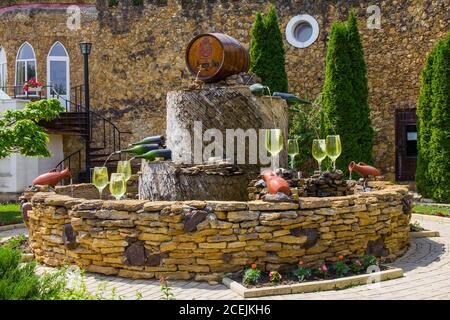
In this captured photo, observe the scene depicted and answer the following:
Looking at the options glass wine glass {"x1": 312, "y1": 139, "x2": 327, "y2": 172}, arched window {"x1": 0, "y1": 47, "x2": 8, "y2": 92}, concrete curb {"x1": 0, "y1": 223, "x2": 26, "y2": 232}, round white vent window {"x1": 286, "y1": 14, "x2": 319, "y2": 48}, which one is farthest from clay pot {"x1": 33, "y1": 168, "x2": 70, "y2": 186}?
arched window {"x1": 0, "y1": 47, "x2": 8, "y2": 92}

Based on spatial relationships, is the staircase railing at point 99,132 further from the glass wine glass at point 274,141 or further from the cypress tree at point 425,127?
the glass wine glass at point 274,141

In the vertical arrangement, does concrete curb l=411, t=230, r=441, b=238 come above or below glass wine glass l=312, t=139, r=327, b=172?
below

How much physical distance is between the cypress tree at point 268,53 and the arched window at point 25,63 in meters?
9.13

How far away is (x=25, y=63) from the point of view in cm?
2119

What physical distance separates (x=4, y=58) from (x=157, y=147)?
1567 cm

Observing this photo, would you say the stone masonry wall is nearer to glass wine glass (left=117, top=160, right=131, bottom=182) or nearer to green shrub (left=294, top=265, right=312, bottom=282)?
green shrub (left=294, top=265, right=312, bottom=282)

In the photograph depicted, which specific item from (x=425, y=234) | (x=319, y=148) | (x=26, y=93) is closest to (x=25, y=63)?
(x=26, y=93)

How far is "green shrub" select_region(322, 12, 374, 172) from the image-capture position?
16.2 metres

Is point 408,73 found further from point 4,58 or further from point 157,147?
point 4,58

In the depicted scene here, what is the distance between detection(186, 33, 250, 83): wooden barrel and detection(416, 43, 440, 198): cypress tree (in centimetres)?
876

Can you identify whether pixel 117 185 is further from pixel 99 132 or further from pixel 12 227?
pixel 99 132

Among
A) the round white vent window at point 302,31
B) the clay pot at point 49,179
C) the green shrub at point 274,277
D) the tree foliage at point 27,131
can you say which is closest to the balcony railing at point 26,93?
the tree foliage at point 27,131
